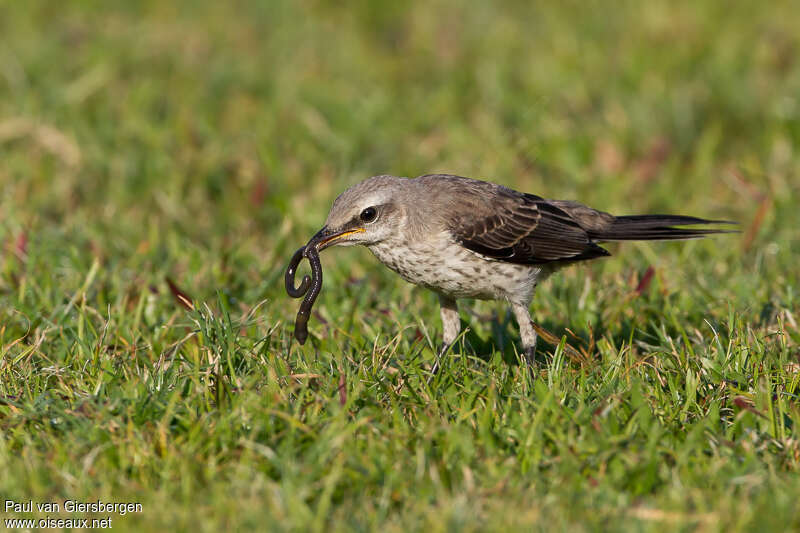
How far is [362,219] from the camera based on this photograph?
19.5 ft

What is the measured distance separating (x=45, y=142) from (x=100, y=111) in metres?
0.94

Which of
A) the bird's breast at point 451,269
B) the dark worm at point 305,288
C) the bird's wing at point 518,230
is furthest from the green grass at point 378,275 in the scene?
the bird's wing at point 518,230

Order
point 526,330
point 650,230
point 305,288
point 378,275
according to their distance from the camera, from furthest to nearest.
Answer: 1. point 378,275
2. point 650,230
3. point 526,330
4. point 305,288

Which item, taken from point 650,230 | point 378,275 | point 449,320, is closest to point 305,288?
point 449,320

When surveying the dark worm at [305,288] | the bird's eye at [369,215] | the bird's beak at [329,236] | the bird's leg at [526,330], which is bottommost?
the bird's leg at [526,330]

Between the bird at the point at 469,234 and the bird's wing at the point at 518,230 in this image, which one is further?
the bird's wing at the point at 518,230

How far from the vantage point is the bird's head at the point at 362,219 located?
593 centimetres

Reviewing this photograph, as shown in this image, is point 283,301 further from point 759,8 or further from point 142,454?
point 759,8

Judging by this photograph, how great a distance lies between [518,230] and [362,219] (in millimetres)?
1099

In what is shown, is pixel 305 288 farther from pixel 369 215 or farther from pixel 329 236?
pixel 369 215

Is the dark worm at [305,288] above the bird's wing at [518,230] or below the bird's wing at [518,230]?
below

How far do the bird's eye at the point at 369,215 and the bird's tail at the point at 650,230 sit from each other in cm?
167

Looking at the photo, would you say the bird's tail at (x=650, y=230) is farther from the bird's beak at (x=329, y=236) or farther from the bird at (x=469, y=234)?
the bird's beak at (x=329, y=236)

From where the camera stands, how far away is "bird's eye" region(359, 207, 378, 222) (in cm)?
593
